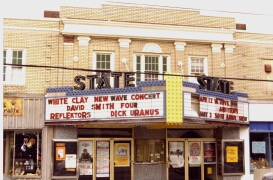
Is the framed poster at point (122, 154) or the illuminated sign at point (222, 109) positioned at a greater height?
the illuminated sign at point (222, 109)

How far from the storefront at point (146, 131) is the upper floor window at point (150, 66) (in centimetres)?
226

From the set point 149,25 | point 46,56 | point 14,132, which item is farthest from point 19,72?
point 149,25

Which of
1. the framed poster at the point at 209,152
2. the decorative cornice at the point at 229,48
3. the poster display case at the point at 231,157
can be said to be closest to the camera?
the poster display case at the point at 231,157

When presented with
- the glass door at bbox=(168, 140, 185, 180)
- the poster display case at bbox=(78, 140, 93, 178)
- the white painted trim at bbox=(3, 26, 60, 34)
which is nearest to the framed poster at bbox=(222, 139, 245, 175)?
the glass door at bbox=(168, 140, 185, 180)

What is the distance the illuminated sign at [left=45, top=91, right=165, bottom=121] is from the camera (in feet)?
49.8

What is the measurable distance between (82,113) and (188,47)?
6.05 meters

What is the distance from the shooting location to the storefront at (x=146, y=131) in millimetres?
15352

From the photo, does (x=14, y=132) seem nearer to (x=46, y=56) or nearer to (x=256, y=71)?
(x=46, y=56)

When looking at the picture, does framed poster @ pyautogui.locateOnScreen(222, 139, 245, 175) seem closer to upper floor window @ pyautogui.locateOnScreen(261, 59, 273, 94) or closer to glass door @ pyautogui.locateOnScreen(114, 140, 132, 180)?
upper floor window @ pyautogui.locateOnScreen(261, 59, 273, 94)

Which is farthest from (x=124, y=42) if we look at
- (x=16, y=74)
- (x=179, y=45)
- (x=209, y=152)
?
(x=209, y=152)

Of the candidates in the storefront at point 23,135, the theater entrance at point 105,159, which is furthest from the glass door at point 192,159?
the storefront at point 23,135

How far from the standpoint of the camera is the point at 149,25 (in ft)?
60.7

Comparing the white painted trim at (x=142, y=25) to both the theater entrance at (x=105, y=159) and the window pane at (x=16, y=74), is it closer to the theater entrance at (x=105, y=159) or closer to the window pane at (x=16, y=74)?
the window pane at (x=16, y=74)

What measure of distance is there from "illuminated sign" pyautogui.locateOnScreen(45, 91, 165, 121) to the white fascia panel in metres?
3.19
